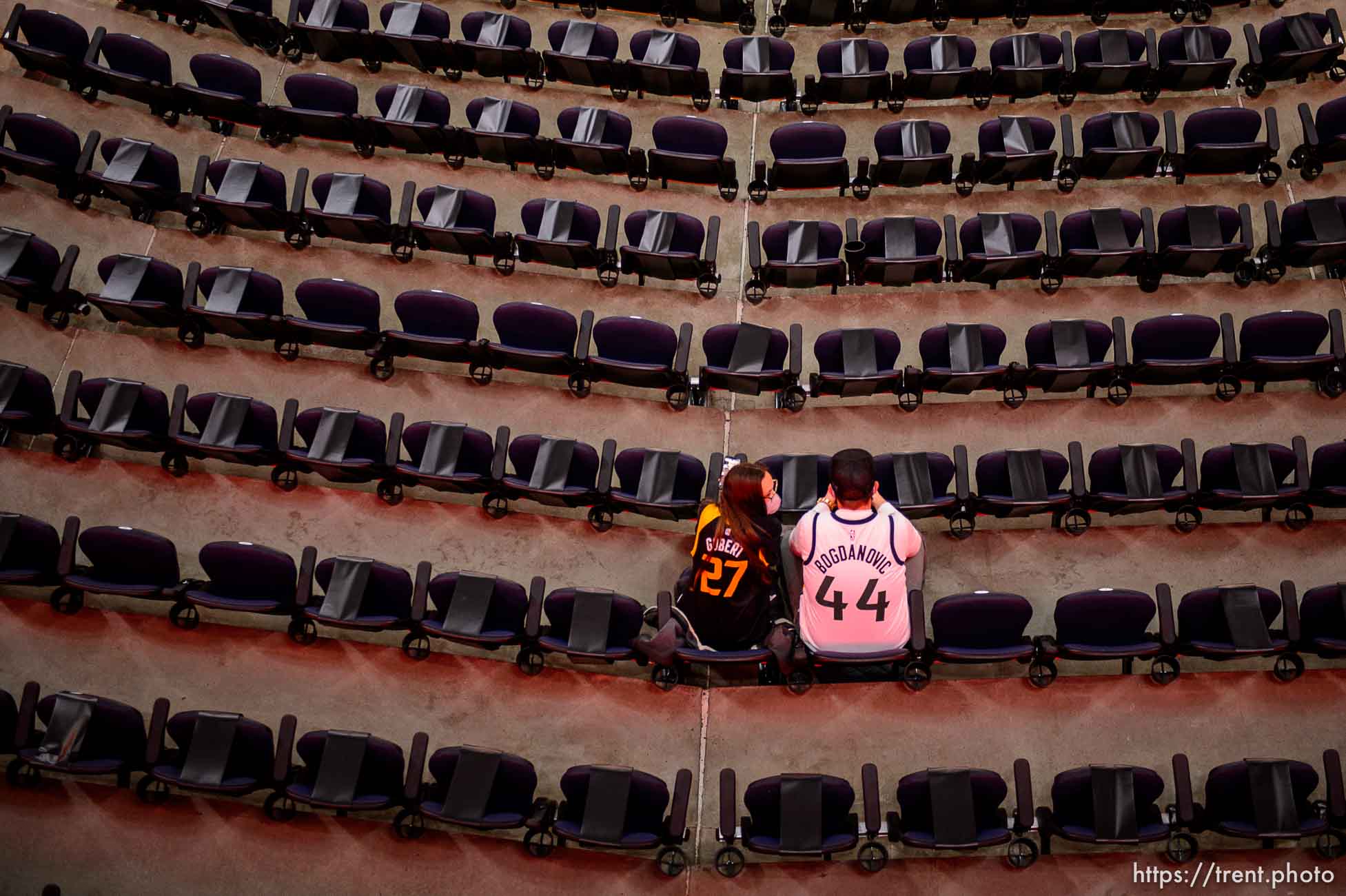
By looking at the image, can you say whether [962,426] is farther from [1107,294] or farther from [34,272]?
[34,272]

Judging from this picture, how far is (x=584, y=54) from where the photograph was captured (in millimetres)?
4137

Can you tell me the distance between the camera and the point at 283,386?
11.6 feet

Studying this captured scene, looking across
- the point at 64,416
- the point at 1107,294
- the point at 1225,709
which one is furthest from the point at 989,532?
the point at 64,416

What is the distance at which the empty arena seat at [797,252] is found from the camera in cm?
354

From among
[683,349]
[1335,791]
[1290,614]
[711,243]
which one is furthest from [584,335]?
[1335,791]

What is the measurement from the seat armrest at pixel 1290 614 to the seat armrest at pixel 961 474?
0.90 metres

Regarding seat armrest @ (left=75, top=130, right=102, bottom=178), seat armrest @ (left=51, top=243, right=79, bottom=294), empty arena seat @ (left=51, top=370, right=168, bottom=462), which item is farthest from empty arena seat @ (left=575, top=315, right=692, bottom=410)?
seat armrest @ (left=75, top=130, right=102, bottom=178)

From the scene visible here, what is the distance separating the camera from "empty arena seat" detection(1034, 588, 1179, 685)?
2740mm

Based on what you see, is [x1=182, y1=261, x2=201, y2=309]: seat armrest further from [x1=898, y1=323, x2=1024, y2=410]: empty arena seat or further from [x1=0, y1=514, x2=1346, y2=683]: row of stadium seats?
[x1=898, y1=323, x2=1024, y2=410]: empty arena seat

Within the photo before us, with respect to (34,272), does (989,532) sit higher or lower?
lower

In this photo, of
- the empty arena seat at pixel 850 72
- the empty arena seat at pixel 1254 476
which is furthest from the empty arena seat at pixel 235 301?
the empty arena seat at pixel 1254 476

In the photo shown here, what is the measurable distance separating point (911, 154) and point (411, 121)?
6.50ft

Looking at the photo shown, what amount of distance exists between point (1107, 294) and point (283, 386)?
3081mm

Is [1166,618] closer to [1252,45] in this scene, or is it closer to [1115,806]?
[1115,806]
